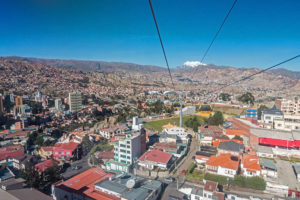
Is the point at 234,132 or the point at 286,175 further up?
the point at 234,132

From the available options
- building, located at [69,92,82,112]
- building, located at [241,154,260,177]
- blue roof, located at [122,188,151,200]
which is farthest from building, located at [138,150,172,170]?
building, located at [69,92,82,112]

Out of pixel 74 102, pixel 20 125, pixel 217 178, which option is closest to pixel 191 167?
Result: pixel 217 178

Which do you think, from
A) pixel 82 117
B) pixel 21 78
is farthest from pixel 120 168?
pixel 21 78

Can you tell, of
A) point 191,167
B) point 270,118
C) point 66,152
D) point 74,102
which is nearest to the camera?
point 191,167

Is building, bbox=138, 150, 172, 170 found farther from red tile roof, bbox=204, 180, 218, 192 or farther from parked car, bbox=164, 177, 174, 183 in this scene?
red tile roof, bbox=204, 180, 218, 192

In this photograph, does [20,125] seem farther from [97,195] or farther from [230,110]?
[230,110]

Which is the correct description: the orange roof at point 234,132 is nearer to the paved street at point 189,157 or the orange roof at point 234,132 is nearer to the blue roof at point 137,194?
the paved street at point 189,157
